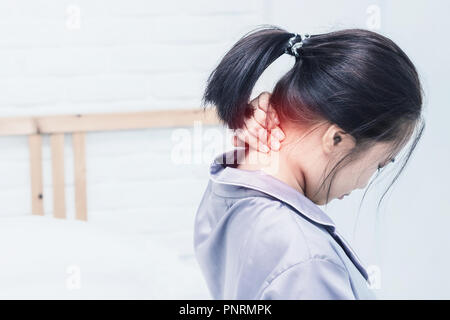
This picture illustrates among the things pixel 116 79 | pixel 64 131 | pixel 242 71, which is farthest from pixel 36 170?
pixel 242 71

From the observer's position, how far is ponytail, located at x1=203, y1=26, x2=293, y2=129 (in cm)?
74

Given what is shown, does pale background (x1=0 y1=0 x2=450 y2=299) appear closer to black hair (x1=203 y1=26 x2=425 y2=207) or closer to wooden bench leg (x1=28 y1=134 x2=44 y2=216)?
wooden bench leg (x1=28 y1=134 x2=44 y2=216)

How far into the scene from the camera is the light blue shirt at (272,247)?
2.00 feet

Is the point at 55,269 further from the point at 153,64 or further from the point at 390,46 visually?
the point at 390,46

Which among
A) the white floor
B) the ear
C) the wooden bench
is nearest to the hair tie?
the ear

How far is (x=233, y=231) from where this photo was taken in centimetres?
71

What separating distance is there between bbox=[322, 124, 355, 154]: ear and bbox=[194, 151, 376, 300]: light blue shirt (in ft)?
0.24

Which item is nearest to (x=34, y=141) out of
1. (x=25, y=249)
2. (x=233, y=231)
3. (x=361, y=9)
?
(x=25, y=249)

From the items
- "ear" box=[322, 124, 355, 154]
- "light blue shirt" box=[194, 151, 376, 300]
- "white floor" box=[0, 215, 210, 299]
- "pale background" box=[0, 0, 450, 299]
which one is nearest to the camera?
"light blue shirt" box=[194, 151, 376, 300]

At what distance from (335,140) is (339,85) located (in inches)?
2.8

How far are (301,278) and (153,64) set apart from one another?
1224 millimetres

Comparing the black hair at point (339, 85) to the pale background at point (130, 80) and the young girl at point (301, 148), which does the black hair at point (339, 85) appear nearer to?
the young girl at point (301, 148)

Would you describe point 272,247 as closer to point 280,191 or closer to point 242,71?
point 280,191

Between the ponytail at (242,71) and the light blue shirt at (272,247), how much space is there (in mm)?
86
